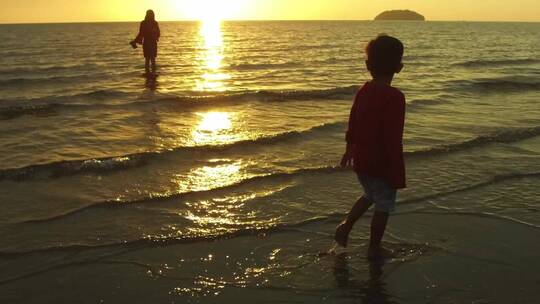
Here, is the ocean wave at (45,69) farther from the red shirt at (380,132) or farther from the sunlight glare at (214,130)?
the red shirt at (380,132)

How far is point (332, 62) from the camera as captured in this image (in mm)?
28391

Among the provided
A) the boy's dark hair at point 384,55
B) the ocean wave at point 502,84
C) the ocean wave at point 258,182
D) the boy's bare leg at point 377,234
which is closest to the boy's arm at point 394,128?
the boy's dark hair at point 384,55

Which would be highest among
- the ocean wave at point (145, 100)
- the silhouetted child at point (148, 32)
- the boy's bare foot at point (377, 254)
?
the silhouetted child at point (148, 32)

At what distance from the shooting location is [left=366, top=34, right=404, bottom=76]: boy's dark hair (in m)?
3.96

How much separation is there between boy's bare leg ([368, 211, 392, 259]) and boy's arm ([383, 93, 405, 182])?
1.54ft

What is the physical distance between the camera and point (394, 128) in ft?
13.2

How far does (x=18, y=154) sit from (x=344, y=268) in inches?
236

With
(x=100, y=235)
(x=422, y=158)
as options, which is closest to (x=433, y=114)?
(x=422, y=158)

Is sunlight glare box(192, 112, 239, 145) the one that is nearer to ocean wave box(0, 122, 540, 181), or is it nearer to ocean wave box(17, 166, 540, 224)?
ocean wave box(0, 122, 540, 181)

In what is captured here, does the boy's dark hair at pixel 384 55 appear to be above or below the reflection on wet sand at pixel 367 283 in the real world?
above

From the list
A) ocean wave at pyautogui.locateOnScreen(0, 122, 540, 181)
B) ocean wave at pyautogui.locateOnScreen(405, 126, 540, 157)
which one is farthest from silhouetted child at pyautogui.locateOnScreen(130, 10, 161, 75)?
ocean wave at pyautogui.locateOnScreen(405, 126, 540, 157)

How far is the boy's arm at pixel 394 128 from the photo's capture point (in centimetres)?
400

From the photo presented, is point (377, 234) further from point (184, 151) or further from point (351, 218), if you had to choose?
point (184, 151)

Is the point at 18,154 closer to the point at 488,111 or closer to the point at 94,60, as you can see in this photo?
the point at 488,111
